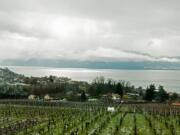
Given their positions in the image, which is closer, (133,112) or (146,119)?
(146,119)

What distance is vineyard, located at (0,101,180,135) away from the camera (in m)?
41.9

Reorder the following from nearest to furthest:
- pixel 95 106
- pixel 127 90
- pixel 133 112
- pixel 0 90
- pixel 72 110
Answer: pixel 133 112 → pixel 72 110 → pixel 95 106 → pixel 0 90 → pixel 127 90

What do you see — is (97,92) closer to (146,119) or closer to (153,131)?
(146,119)

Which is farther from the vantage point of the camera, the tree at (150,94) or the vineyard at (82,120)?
the tree at (150,94)

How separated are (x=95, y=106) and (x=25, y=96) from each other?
94.6ft

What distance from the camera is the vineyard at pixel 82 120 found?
41.9 m

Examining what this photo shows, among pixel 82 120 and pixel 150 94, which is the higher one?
pixel 150 94

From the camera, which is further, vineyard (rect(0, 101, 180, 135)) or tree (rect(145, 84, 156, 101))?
tree (rect(145, 84, 156, 101))

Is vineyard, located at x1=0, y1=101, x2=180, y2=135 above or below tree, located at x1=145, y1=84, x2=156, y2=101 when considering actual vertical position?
below

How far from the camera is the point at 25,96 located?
326 ft

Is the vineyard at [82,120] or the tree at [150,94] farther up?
the tree at [150,94]

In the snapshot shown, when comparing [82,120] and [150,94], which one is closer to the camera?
[82,120]

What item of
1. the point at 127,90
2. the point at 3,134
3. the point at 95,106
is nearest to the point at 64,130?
the point at 3,134

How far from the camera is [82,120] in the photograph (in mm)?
53312
